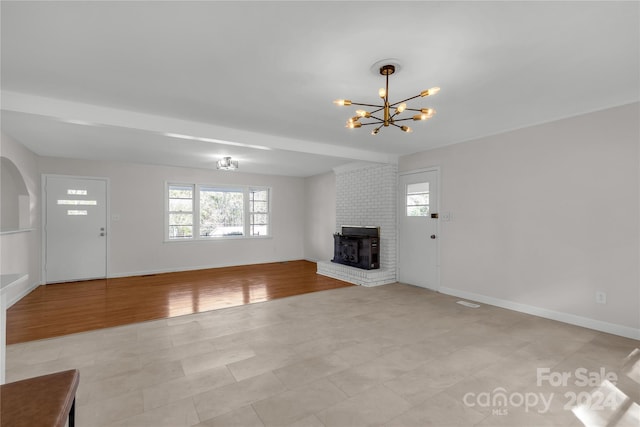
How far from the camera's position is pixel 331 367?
8.39 ft

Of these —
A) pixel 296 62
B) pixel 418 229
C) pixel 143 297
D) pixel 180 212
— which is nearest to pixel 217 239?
pixel 180 212

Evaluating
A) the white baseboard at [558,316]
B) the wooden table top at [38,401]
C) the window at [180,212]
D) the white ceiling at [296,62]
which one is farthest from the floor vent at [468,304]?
the window at [180,212]

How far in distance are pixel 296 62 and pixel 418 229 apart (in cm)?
390

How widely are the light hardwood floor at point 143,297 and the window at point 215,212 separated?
1.03 m

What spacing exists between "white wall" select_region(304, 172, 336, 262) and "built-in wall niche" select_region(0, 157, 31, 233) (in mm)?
5794

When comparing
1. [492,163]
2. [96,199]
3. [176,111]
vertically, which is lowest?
[96,199]

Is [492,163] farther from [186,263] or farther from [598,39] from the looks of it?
[186,263]

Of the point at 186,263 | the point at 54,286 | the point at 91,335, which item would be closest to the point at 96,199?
the point at 54,286

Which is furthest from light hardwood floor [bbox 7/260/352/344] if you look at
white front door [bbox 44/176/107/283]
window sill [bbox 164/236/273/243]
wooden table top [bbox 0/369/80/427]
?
wooden table top [bbox 0/369/80/427]

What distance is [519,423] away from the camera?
6.19 ft

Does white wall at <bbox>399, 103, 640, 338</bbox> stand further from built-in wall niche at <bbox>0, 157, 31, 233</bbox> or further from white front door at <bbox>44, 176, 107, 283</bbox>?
built-in wall niche at <bbox>0, 157, 31, 233</bbox>

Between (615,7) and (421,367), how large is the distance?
109 inches

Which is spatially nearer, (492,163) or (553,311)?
(553,311)

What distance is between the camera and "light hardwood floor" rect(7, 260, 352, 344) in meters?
3.63
